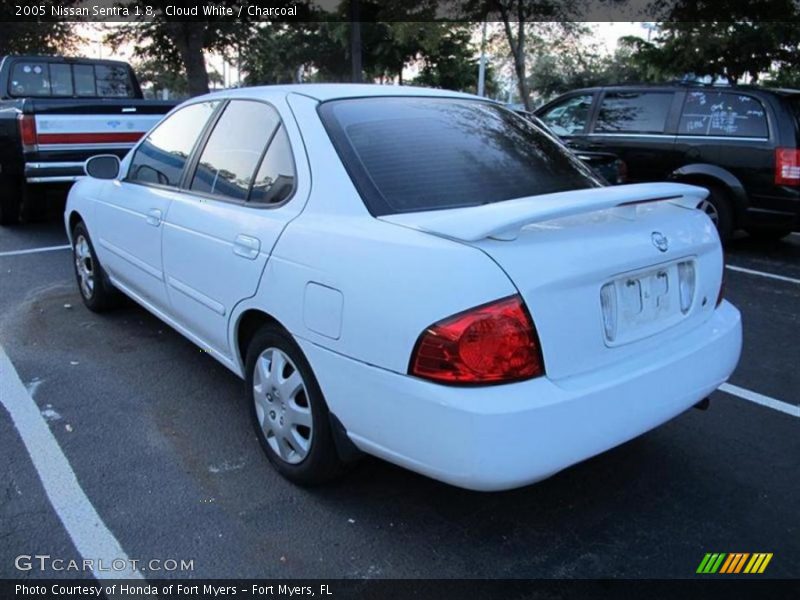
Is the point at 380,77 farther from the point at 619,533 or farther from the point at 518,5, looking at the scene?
the point at 619,533

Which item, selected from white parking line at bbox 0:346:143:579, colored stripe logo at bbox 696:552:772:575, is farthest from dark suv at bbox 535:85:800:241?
white parking line at bbox 0:346:143:579

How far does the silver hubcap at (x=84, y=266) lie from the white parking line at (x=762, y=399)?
14.2 ft

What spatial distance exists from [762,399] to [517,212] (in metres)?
2.40

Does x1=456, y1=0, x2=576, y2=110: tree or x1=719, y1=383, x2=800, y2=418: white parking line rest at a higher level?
x1=456, y1=0, x2=576, y2=110: tree

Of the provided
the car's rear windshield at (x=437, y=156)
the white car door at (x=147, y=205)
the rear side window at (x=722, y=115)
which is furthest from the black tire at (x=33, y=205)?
the rear side window at (x=722, y=115)

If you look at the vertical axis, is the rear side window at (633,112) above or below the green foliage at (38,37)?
below

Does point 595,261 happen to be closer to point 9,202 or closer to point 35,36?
point 9,202

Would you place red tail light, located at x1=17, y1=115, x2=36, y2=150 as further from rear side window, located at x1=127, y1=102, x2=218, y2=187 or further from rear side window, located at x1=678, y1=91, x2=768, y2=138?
rear side window, located at x1=678, y1=91, x2=768, y2=138

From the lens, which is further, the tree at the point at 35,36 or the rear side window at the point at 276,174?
the tree at the point at 35,36

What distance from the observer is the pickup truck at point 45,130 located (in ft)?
22.4

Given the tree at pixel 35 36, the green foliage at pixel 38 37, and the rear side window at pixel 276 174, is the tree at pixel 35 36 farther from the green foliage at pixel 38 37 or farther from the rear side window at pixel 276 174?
the rear side window at pixel 276 174

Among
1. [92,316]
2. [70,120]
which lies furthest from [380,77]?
[92,316]

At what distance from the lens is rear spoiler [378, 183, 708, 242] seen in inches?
83.1

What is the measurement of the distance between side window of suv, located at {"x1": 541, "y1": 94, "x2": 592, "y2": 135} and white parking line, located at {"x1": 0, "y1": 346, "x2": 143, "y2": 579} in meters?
7.15
